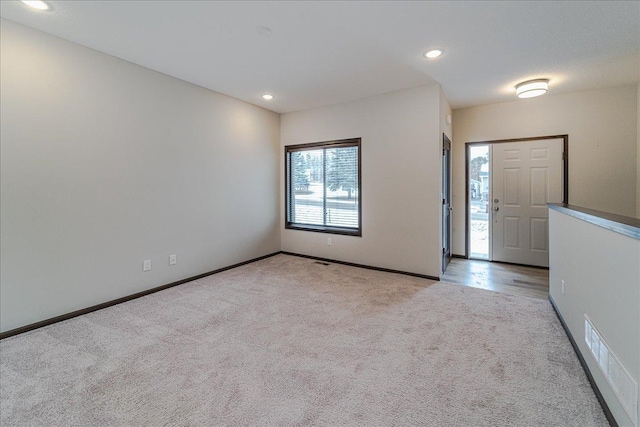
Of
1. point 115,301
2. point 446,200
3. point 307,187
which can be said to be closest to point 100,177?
point 115,301

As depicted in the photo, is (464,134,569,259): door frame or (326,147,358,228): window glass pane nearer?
(464,134,569,259): door frame

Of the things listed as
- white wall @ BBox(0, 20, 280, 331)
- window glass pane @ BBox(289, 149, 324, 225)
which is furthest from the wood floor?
white wall @ BBox(0, 20, 280, 331)

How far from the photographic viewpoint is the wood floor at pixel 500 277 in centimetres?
361

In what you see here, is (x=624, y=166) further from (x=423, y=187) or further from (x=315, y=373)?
(x=315, y=373)

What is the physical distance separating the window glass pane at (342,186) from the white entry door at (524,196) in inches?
93.1

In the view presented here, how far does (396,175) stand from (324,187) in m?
1.36

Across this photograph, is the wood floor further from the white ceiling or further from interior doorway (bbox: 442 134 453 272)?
the white ceiling

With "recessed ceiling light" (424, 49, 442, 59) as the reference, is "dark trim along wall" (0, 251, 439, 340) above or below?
below

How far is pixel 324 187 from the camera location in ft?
16.7

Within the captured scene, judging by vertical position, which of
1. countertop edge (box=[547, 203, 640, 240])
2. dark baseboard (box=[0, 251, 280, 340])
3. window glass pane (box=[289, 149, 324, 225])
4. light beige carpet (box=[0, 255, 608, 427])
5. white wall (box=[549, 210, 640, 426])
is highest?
window glass pane (box=[289, 149, 324, 225])

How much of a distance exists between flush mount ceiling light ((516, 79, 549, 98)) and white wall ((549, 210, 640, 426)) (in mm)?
2000

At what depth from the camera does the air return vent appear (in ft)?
4.24

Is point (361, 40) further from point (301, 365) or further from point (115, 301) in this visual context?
point (115, 301)

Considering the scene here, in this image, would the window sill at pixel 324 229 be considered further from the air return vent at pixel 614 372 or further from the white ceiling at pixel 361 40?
the air return vent at pixel 614 372
